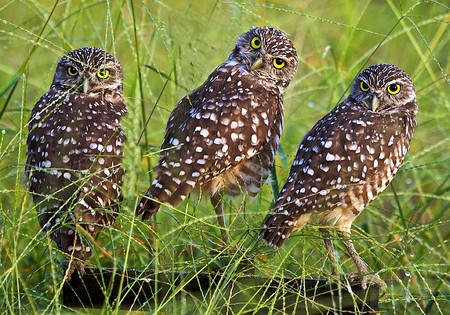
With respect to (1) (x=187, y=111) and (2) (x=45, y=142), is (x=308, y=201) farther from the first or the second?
(2) (x=45, y=142)

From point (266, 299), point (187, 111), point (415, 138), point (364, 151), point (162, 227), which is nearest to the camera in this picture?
point (266, 299)

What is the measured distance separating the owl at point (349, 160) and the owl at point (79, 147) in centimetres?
72

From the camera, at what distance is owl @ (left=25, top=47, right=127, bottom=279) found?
3.72 meters

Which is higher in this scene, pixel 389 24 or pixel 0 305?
pixel 389 24

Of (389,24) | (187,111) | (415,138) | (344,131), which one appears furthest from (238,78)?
(389,24)

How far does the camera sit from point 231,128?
410 centimetres

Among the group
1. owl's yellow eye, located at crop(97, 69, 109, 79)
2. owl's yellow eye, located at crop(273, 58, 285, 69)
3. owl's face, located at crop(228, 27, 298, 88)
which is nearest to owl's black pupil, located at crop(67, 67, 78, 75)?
owl's yellow eye, located at crop(97, 69, 109, 79)

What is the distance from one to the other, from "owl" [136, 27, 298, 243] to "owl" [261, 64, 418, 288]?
0.96 feet

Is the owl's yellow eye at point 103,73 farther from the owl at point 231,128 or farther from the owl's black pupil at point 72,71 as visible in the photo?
the owl at point 231,128

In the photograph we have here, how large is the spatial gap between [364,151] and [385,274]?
2.97ft

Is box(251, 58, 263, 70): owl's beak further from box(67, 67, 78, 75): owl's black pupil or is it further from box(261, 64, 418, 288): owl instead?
box(67, 67, 78, 75): owl's black pupil

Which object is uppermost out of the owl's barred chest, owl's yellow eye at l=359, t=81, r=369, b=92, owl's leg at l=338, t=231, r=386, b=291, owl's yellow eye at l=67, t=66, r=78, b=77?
owl's yellow eye at l=359, t=81, r=369, b=92

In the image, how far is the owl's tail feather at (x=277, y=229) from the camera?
11.9 ft

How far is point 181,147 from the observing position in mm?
4004
